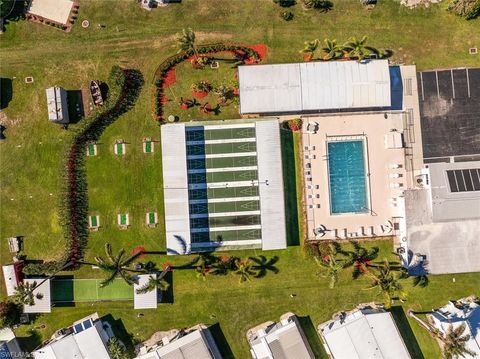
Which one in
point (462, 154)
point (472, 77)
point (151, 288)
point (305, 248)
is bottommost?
point (151, 288)

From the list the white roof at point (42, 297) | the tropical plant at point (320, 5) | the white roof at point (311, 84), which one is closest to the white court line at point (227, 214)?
the white roof at point (311, 84)

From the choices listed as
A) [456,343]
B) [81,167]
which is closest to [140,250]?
[81,167]

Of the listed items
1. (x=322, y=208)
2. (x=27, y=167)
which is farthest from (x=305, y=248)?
(x=27, y=167)

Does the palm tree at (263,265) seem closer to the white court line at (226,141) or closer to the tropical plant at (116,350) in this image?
the white court line at (226,141)

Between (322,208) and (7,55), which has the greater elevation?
(7,55)

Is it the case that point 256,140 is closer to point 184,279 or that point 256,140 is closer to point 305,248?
point 305,248

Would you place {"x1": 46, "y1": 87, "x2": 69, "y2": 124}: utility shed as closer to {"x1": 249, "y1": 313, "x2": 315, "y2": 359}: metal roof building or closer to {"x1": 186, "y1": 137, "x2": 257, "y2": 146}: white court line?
{"x1": 186, "y1": 137, "x2": 257, "y2": 146}: white court line

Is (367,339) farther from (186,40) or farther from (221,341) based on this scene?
(186,40)
